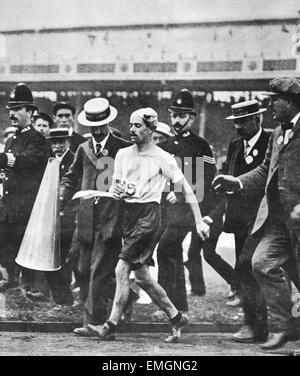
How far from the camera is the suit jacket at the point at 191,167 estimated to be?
6.71 m

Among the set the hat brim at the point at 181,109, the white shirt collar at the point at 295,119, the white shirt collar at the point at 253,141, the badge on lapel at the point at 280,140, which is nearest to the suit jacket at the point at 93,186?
the hat brim at the point at 181,109

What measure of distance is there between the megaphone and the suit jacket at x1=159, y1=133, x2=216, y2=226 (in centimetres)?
119

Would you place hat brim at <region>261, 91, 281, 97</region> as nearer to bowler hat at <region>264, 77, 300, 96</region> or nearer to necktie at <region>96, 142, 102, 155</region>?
bowler hat at <region>264, 77, 300, 96</region>

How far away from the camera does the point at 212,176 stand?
6750mm

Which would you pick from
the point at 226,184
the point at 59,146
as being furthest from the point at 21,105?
the point at 226,184

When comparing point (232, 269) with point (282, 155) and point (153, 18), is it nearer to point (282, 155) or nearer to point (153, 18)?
point (282, 155)

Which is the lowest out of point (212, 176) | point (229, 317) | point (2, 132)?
point (229, 317)

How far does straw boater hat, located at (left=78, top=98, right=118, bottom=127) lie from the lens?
22.4ft

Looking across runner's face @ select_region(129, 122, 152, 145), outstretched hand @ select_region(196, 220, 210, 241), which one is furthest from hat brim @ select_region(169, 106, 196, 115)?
outstretched hand @ select_region(196, 220, 210, 241)

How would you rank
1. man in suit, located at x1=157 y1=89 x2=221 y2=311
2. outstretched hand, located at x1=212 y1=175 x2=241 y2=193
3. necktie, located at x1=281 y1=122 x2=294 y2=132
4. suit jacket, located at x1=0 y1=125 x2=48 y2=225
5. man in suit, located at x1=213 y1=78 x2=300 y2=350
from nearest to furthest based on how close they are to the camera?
man in suit, located at x1=213 y1=78 x2=300 y2=350 < necktie, located at x1=281 y1=122 x2=294 y2=132 < outstretched hand, located at x1=212 y1=175 x2=241 y2=193 < man in suit, located at x1=157 y1=89 x2=221 y2=311 < suit jacket, located at x1=0 y1=125 x2=48 y2=225

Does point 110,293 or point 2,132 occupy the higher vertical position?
point 2,132

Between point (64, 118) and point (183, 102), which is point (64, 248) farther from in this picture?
point (183, 102)
